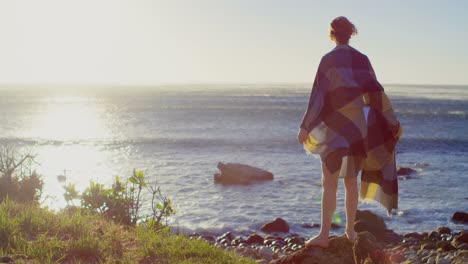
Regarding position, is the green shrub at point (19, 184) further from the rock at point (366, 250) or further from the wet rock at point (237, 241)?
the wet rock at point (237, 241)

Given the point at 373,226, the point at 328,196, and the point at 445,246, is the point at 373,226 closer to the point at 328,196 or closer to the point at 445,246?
the point at 445,246

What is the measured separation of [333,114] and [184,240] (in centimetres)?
215

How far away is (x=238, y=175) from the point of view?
2070 cm

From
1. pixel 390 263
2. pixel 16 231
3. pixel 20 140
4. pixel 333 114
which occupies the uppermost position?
pixel 333 114

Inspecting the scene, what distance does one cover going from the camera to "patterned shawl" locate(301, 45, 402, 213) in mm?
5512

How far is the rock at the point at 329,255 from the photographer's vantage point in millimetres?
5645

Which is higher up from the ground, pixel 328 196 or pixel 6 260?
pixel 328 196

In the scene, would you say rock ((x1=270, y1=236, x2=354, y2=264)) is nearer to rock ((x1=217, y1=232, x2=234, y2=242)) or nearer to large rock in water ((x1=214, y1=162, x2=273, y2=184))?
rock ((x1=217, y1=232, x2=234, y2=242))

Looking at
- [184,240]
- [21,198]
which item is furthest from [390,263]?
[21,198]

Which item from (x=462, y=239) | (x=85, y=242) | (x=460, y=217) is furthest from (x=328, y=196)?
(x=460, y=217)

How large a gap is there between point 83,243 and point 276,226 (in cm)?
944

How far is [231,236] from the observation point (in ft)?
45.0

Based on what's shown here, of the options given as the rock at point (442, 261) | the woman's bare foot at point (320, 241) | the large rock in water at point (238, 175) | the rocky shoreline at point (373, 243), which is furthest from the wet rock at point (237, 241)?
Answer: the woman's bare foot at point (320, 241)

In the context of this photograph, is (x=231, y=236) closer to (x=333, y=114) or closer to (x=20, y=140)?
(x=333, y=114)
